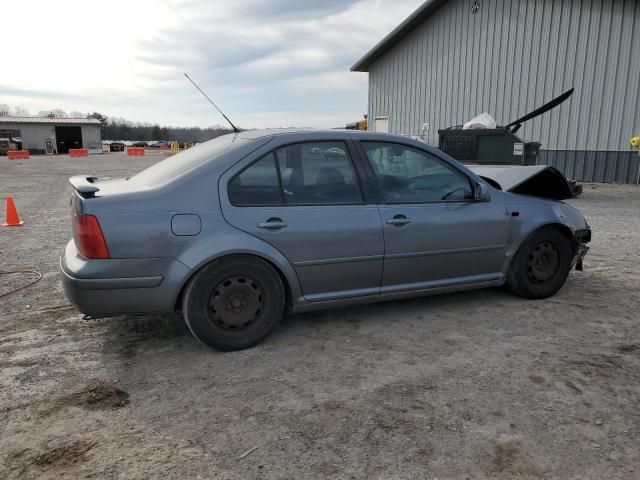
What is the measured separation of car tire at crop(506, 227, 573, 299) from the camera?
437 cm

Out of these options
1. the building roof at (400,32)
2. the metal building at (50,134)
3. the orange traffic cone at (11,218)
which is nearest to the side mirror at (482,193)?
the orange traffic cone at (11,218)

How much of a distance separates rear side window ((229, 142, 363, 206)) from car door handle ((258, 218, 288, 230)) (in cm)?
13

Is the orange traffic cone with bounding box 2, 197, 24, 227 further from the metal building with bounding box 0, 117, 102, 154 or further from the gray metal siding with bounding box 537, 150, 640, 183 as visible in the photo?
the metal building with bounding box 0, 117, 102, 154

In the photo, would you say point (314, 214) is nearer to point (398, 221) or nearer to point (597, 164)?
point (398, 221)

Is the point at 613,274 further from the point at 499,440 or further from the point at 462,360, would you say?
the point at 499,440

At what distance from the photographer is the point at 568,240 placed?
4.54 m

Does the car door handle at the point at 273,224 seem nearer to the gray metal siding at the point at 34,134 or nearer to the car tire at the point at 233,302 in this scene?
the car tire at the point at 233,302

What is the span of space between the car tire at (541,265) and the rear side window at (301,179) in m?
1.69

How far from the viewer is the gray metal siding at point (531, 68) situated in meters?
15.1

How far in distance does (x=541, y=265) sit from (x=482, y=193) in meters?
0.97

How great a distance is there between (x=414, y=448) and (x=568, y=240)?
300cm

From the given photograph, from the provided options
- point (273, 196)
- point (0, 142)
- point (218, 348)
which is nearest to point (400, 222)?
point (273, 196)

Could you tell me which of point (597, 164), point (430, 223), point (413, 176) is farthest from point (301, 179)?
point (597, 164)

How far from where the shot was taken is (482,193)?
4105mm
